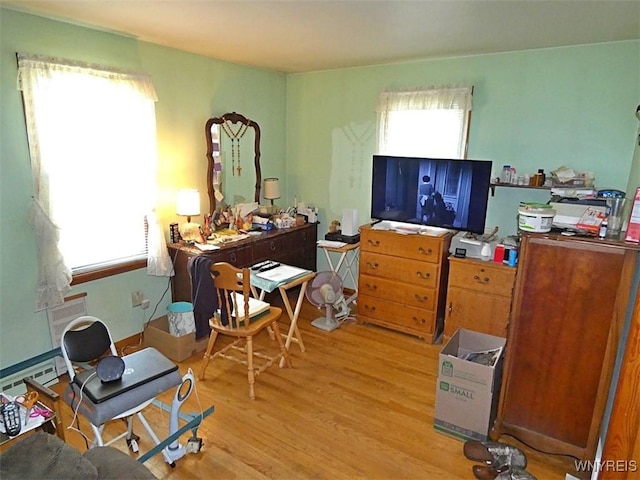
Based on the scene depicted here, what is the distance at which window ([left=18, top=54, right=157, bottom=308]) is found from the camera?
8.46ft

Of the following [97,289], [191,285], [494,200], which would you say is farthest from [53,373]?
[494,200]

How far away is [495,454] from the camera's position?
6.92 ft

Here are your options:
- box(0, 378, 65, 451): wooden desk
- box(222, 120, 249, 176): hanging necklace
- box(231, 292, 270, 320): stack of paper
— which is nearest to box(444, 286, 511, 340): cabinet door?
box(231, 292, 270, 320): stack of paper

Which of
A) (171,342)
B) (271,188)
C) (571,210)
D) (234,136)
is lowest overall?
(171,342)

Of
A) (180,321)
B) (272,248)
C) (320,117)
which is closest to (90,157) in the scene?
(180,321)

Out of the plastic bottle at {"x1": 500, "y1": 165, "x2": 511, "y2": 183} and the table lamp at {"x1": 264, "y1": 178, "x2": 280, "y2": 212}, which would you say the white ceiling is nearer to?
the plastic bottle at {"x1": 500, "y1": 165, "x2": 511, "y2": 183}

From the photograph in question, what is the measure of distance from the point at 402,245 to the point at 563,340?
155 cm

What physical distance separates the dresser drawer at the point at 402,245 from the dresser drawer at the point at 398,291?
0.26 meters

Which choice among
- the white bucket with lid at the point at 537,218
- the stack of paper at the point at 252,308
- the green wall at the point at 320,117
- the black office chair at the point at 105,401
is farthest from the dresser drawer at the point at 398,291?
the black office chair at the point at 105,401

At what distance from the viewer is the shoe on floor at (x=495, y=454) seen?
6.82 ft

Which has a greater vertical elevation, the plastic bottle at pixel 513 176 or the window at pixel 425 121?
the window at pixel 425 121

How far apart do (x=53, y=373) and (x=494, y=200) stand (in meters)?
3.60

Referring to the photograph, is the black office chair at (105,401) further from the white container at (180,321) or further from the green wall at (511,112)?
→ the green wall at (511,112)

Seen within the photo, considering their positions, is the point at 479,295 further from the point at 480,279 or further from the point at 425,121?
the point at 425,121
